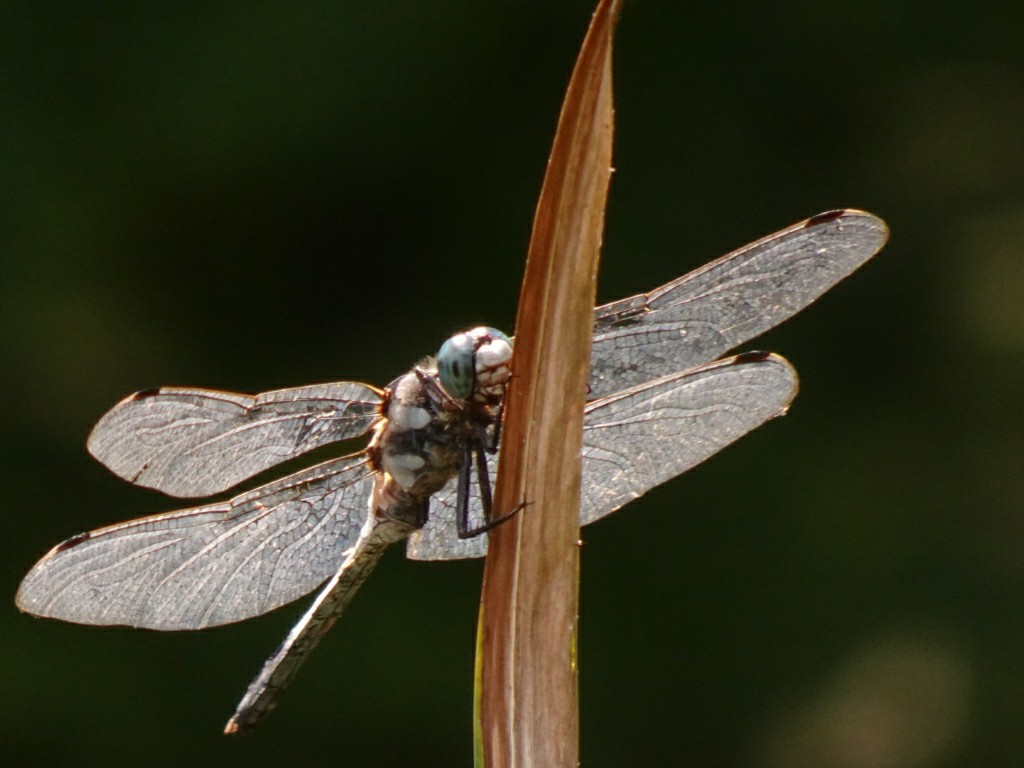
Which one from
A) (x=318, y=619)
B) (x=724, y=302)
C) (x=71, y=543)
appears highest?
(x=724, y=302)

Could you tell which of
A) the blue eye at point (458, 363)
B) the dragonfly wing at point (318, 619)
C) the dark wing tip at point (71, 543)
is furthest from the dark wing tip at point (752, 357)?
the dark wing tip at point (71, 543)

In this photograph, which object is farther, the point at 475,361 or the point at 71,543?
the point at 71,543

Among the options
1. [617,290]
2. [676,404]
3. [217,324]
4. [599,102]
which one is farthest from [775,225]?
[599,102]

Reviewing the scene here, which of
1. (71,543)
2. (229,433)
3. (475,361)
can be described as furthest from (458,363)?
(71,543)

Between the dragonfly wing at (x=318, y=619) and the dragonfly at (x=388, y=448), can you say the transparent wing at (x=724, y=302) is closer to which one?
the dragonfly at (x=388, y=448)

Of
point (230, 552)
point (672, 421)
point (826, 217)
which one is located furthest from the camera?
point (230, 552)

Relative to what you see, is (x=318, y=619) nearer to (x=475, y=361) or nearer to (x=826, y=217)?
(x=475, y=361)

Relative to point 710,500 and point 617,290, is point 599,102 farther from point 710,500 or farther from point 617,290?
point 710,500
